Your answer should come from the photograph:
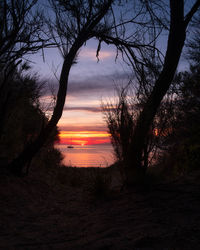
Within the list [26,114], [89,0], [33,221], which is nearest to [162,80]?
[89,0]

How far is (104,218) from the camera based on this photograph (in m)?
3.84

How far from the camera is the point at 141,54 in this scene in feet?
20.9

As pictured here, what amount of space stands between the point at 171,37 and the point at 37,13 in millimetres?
3086

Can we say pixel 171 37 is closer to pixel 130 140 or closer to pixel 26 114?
pixel 130 140

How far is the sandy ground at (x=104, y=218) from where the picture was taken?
Answer: 8.76 feet

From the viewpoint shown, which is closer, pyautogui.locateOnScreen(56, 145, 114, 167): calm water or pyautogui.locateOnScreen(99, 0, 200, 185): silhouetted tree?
pyautogui.locateOnScreen(99, 0, 200, 185): silhouetted tree

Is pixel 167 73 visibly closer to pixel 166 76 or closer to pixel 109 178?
pixel 166 76

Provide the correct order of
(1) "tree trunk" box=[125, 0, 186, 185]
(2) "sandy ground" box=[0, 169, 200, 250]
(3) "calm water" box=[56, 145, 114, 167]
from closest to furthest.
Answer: (2) "sandy ground" box=[0, 169, 200, 250]
(1) "tree trunk" box=[125, 0, 186, 185]
(3) "calm water" box=[56, 145, 114, 167]

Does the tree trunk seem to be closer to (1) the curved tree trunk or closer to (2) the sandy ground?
(2) the sandy ground

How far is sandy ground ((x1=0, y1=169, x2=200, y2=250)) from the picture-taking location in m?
2.67

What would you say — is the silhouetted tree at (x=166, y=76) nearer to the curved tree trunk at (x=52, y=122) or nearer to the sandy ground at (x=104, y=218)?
the sandy ground at (x=104, y=218)

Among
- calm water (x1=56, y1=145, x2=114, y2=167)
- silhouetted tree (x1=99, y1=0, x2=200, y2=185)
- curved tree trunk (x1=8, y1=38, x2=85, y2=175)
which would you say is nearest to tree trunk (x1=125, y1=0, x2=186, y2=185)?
silhouetted tree (x1=99, y1=0, x2=200, y2=185)

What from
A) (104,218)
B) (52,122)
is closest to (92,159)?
(52,122)

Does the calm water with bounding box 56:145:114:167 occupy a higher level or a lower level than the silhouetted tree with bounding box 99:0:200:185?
lower
